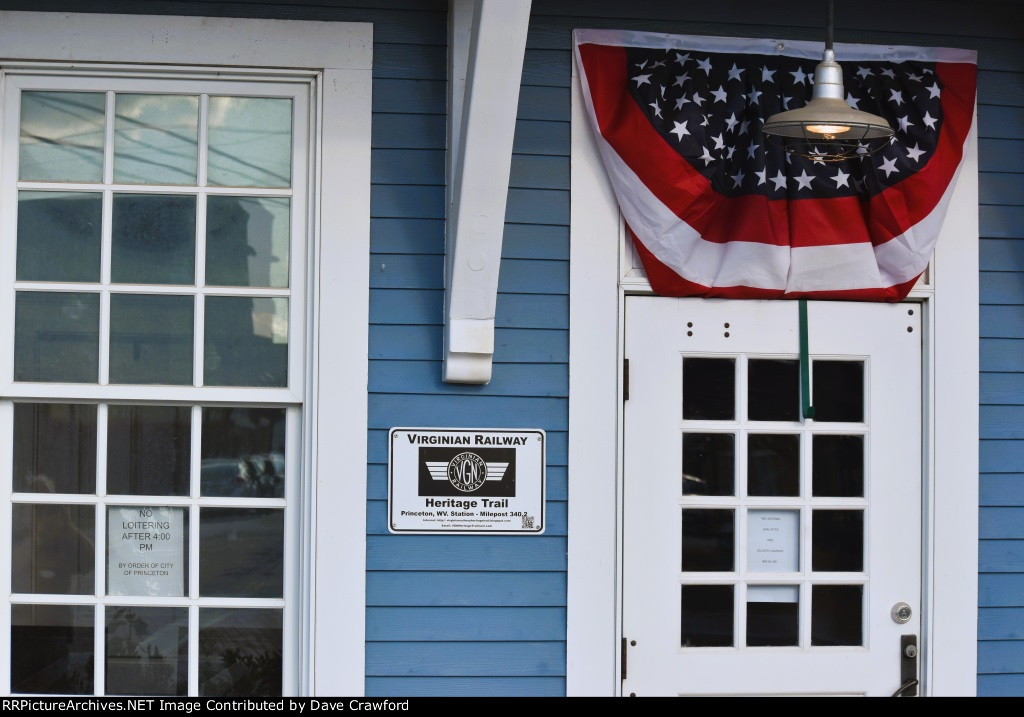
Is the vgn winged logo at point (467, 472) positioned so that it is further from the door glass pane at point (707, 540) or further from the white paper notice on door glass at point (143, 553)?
the white paper notice on door glass at point (143, 553)

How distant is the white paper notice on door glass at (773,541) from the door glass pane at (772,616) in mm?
70

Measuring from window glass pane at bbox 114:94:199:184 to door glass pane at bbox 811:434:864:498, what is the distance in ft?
7.44

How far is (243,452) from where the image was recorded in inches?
146

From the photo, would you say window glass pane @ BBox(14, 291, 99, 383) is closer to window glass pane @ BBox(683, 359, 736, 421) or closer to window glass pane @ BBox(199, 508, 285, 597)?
window glass pane @ BBox(199, 508, 285, 597)

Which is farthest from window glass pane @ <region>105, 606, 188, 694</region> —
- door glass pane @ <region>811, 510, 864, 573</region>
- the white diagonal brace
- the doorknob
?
the doorknob

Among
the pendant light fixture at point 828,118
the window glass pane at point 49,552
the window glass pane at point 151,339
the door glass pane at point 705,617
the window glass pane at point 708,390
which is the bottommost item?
the door glass pane at point 705,617

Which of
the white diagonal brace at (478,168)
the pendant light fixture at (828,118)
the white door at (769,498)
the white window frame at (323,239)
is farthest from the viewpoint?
the white door at (769,498)

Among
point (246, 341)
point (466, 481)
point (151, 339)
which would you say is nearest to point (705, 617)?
point (466, 481)

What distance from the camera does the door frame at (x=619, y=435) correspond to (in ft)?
12.2

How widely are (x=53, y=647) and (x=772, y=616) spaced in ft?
7.68

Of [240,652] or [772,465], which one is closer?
[240,652]

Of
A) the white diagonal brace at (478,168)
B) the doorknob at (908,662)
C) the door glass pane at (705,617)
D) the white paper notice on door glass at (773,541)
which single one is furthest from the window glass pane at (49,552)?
the doorknob at (908,662)

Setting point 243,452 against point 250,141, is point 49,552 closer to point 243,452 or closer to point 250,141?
point 243,452

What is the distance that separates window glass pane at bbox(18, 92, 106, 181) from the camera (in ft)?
12.0
